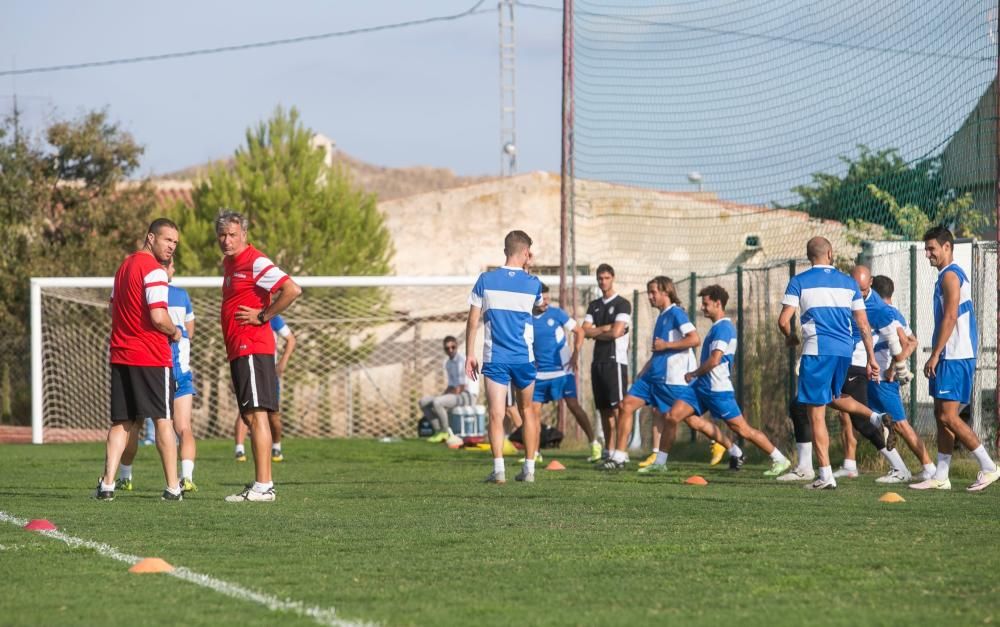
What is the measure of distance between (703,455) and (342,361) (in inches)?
571

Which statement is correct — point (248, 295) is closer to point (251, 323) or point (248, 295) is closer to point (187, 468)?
point (251, 323)

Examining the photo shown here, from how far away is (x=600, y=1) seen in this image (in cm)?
2138

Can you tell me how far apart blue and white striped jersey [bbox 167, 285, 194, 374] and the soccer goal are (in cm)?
1102

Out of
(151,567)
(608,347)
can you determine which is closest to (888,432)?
(608,347)

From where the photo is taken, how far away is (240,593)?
5.88 meters

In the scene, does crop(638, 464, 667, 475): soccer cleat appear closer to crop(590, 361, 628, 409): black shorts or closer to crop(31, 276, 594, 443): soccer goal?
crop(590, 361, 628, 409): black shorts

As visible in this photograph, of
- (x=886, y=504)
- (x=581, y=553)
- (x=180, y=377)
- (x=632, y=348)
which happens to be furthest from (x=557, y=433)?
(x=581, y=553)

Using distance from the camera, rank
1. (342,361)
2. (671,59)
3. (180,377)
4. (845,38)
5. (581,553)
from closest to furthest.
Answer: (581,553) → (180,377) → (845,38) → (671,59) → (342,361)

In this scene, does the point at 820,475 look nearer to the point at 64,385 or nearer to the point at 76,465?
the point at 76,465

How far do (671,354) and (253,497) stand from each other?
546cm

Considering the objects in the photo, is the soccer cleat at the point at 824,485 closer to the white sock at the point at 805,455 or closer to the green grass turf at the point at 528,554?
the green grass turf at the point at 528,554

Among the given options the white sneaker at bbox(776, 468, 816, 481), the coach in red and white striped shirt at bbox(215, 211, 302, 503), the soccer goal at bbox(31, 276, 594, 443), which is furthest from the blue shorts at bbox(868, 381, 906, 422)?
the soccer goal at bbox(31, 276, 594, 443)

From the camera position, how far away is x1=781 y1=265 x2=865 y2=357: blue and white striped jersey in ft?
37.5

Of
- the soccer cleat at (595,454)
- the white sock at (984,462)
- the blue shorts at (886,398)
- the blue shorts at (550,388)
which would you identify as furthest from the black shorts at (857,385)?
the blue shorts at (550,388)
